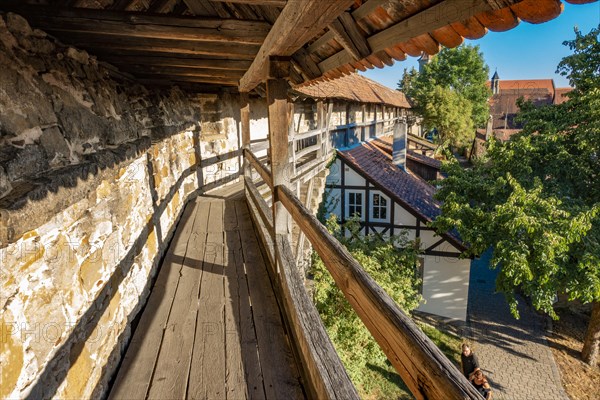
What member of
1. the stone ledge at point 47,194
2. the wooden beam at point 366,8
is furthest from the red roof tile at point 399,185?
the stone ledge at point 47,194

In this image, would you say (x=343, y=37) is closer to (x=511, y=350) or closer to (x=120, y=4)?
(x=120, y=4)

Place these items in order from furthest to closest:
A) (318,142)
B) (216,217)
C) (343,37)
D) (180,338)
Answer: (318,142), (216,217), (180,338), (343,37)

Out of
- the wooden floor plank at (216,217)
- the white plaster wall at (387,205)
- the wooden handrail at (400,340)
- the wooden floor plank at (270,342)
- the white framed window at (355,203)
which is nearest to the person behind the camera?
the wooden handrail at (400,340)

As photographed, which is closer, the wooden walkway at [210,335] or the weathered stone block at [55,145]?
the weathered stone block at [55,145]

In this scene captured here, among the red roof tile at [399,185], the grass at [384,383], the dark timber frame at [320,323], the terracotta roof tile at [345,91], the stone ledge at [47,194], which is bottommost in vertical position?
the grass at [384,383]

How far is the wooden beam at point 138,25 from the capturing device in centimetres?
158

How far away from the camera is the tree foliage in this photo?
20.0ft

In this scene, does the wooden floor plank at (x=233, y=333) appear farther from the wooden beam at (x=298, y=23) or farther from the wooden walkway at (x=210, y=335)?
the wooden beam at (x=298, y=23)

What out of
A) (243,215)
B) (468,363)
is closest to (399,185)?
(468,363)

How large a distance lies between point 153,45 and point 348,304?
212 inches

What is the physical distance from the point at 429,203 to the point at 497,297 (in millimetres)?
3620

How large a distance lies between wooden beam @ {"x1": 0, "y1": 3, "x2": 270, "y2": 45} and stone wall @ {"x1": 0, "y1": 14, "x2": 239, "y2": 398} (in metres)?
0.10

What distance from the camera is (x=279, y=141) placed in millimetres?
2516

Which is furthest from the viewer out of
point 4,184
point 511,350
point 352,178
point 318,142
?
point 352,178
